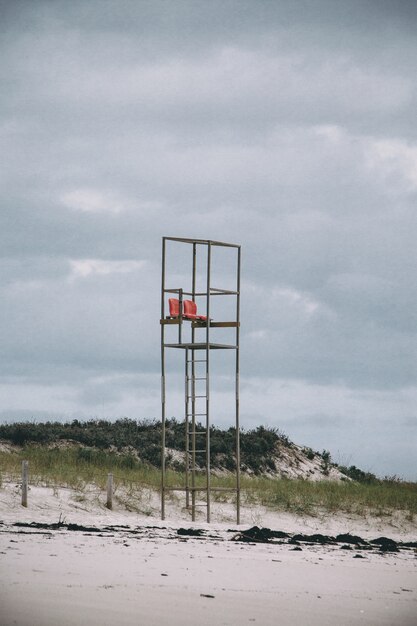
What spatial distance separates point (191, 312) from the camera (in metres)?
18.7

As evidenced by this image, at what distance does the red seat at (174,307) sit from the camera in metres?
18.6

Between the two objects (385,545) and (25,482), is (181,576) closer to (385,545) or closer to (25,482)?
(385,545)

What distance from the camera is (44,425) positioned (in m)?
33.7

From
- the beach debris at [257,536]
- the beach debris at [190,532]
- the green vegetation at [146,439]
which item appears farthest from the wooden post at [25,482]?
the green vegetation at [146,439]

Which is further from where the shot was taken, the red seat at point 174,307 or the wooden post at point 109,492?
the wooden post at point 109,492

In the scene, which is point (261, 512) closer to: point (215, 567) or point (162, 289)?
point (162, 289)

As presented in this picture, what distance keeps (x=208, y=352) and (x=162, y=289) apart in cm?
165

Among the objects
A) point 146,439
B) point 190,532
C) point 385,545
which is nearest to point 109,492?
point 190,532

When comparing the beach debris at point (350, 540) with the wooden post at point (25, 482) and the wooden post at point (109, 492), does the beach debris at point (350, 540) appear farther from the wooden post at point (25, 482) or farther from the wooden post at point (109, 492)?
the wooden post at point (25, 482)

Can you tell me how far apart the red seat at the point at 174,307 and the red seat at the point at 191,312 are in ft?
0.51

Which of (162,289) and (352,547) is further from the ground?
(162,289)

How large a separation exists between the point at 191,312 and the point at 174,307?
375 mm

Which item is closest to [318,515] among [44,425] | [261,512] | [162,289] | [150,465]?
[261,512]

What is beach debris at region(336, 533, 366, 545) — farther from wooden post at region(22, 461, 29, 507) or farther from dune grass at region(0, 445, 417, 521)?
wooden post at region(22, 461, 29, 507)
